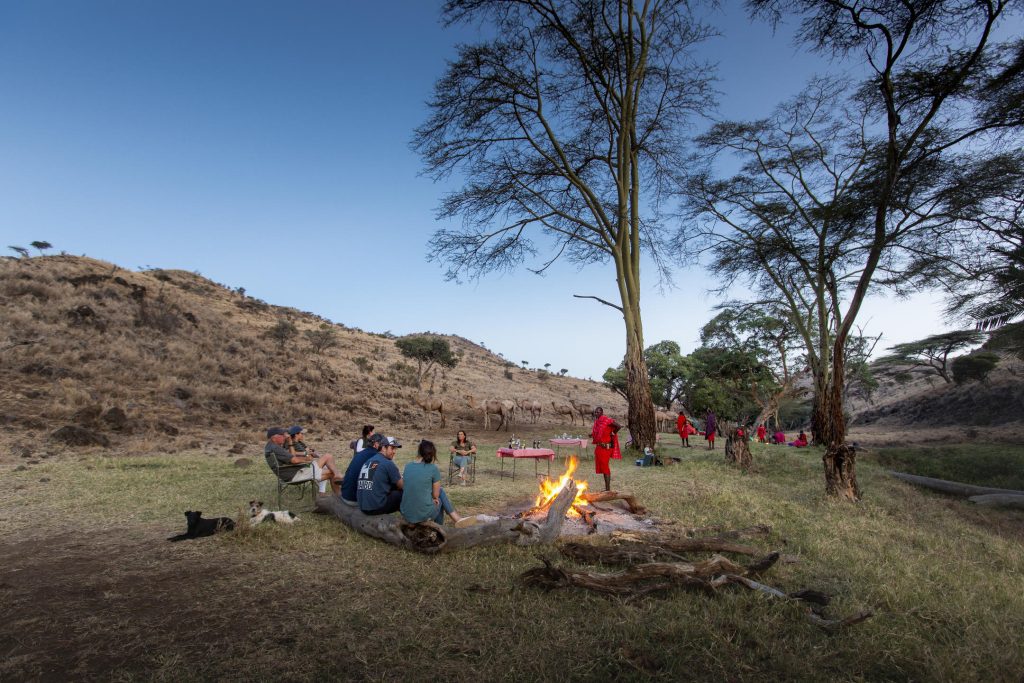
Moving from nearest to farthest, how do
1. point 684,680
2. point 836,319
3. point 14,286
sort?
point 684,680 < point 836,319 < point 14,286

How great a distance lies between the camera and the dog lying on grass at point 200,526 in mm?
6609

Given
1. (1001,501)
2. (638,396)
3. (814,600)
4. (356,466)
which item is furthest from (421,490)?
(1001,501)

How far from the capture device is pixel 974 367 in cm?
3500

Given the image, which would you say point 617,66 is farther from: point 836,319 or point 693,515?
point 693,515

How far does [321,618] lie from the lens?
435 centimetres

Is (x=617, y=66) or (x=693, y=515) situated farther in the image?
(x=617, y=66)

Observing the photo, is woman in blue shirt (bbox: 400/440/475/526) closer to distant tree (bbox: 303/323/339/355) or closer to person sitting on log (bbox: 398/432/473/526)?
person sitting on log (bbox: 398/432/473/526)

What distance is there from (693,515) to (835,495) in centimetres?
385

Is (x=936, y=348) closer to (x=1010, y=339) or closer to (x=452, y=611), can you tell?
(x=1010, y=339)

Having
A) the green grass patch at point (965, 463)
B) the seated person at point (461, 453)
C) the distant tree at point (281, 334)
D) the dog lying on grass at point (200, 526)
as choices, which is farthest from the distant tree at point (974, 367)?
the distant tree at point (281, 334)

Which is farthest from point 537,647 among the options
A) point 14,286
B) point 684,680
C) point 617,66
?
point 14,286

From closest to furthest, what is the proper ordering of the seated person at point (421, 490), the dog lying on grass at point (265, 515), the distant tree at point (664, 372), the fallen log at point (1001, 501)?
the seated person at point (421, 490) < the dog lying on grass at point (265, 515) < the fallen log at point (1001, 501) < the distant tree at point (664, 372)

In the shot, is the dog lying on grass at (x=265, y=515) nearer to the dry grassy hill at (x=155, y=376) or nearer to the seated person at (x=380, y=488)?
the seated person at (x=380, y=488)

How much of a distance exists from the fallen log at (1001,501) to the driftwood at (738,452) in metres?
4.52
